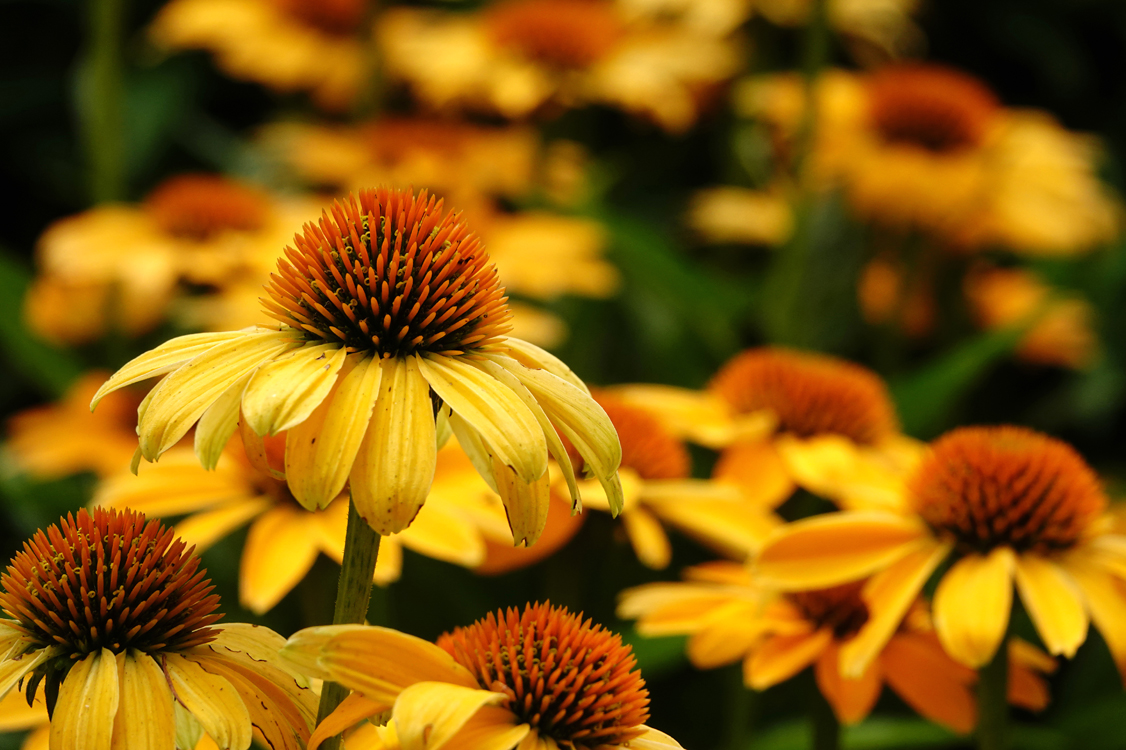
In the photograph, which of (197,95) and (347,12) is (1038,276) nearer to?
(347,12)

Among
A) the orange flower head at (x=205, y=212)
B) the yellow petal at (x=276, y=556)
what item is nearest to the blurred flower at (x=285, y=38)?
the orange flower head at (x=205, y=212)

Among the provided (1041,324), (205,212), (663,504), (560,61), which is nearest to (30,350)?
(205,212)

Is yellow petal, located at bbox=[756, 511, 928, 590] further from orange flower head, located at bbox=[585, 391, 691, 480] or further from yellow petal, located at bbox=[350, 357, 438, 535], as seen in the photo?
yellow petal, located at bbox=[350, 357, 438, 535]

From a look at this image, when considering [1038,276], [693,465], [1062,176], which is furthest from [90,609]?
[1038,276]

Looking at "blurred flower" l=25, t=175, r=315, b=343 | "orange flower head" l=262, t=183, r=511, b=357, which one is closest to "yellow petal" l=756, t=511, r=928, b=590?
"orange flower head" l=262, t=183, r=511, b=357

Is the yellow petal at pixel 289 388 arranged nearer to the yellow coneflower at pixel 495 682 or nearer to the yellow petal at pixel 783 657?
the yellow coneflower at pixel 495 682

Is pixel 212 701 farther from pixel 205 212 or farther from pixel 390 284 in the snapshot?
pixel 205 212
